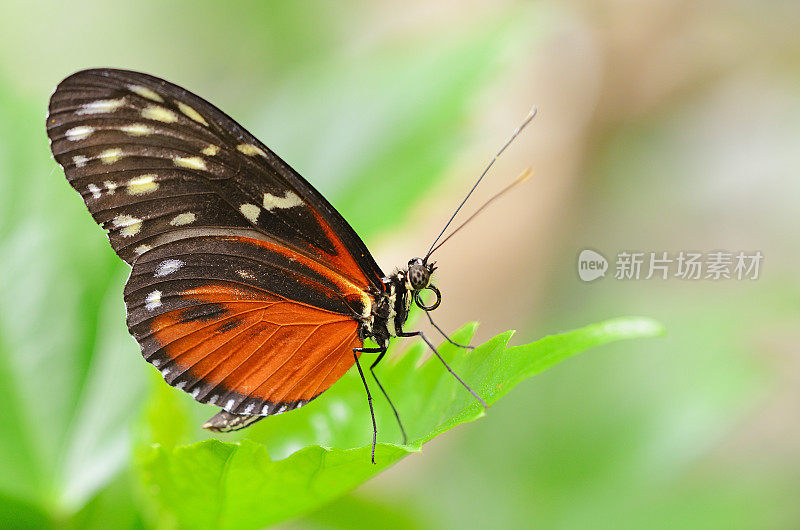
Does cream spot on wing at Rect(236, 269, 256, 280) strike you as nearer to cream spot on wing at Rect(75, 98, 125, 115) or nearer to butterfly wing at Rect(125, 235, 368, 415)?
butterfly wing at Rect(125, 235, 368, 415)

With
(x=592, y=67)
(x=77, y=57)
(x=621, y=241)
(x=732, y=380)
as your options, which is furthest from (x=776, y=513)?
(x=77, y=57)

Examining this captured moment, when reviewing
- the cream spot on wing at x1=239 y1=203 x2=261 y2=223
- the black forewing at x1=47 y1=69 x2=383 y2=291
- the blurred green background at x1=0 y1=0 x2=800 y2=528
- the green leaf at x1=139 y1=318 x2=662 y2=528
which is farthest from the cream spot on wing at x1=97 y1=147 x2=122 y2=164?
the green leaf at x1=139 y1=318 x2=662 y2=528

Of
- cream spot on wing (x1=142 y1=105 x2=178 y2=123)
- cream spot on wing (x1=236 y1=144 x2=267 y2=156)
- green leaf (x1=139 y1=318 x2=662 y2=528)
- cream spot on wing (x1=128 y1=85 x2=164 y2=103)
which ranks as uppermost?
cream spot on wing (x1=128 y1=85 x2=164 y2=103)

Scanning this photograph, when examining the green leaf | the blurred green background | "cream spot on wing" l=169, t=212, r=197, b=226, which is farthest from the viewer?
the blurred green background

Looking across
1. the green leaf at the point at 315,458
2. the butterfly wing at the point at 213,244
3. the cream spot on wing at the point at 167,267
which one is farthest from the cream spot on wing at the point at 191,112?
the green leaf at the point at 315,458

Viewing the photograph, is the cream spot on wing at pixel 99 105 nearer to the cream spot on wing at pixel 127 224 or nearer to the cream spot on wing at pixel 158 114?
the cream spot on wing at pixel 158 114

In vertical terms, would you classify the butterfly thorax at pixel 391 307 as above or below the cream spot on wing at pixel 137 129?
below

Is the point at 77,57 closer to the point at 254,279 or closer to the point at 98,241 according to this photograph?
the point at 98,241
